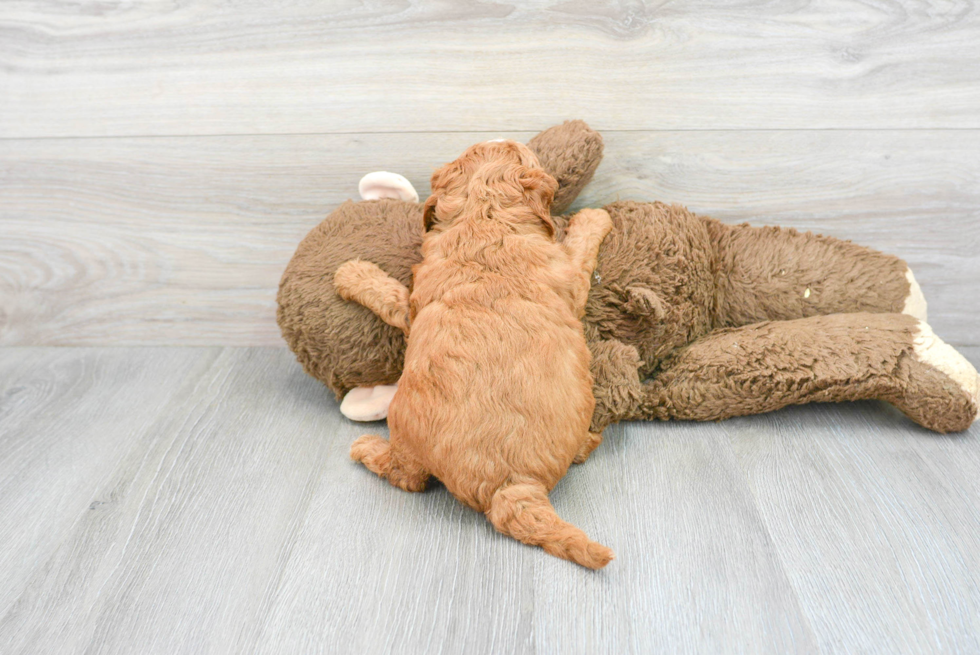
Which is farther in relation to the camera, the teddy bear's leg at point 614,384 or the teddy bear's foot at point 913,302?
the teddy bear's foot at point 913,302

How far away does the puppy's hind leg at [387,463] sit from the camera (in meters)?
1.08

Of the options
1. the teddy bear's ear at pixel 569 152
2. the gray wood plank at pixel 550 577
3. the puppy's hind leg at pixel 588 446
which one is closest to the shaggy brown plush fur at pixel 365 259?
the teddy bear's ear at pixel 569 152

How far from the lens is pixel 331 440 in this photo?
1.27 meters

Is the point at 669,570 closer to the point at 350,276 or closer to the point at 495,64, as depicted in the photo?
the point at 350,276

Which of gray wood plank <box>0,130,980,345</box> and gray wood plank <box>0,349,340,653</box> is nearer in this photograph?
gray wood plank <box>0,349,340,653</box>

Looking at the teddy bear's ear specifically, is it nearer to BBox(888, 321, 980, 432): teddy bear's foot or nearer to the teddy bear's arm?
the teddy bear's arm

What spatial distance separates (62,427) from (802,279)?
1385 millimetres

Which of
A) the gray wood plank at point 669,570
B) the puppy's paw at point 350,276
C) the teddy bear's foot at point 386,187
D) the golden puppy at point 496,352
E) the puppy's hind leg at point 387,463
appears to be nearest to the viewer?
the gray wood plank at point 669,570

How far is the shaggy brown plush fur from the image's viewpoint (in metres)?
1.25

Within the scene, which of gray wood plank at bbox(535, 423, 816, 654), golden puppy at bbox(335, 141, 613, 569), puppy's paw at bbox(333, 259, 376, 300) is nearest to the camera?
gray wood plank at bbox(535, 423, 816, 654)

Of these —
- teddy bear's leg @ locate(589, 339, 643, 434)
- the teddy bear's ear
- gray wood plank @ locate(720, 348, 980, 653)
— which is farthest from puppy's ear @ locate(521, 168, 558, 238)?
gray wood plank @ locate(720, 348, 980, 653)

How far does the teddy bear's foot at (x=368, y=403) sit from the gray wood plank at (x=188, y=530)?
0.15 ft

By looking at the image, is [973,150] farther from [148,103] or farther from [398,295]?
[148,103]

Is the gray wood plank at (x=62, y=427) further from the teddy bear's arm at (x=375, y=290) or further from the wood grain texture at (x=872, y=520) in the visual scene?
the wood grain texture at (x=872, y=520)
